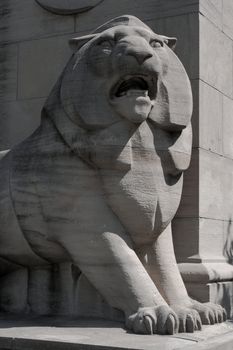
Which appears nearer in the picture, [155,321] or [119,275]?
[155,321]

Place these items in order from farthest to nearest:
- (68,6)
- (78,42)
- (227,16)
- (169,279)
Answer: (68,6)
(227,16)
(78,42)
(169,279)

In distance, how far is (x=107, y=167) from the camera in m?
5.69

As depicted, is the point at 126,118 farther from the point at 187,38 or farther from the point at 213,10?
the point at 213,10

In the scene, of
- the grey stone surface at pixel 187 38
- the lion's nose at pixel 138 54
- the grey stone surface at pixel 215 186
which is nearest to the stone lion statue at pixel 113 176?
the lion's nose at pixel 138 54

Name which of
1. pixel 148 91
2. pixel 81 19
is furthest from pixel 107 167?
pixel 81 19

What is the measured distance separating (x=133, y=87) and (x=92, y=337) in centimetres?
207

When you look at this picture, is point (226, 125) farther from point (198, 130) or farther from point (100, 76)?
point (100, 76)

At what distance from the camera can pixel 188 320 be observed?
17.6ft

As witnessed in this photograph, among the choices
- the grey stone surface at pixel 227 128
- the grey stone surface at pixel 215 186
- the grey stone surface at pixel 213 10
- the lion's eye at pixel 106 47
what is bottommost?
the grey stone surface at pixel 215 186

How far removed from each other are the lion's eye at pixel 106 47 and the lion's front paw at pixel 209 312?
7.41 ft

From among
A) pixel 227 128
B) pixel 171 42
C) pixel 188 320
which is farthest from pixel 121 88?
pixel 188 320

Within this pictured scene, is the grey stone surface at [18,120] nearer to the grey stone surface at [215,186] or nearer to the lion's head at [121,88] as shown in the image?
the lion's head at [121,88]

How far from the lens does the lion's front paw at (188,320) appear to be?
534cm

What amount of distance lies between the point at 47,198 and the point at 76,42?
144 centimetres
